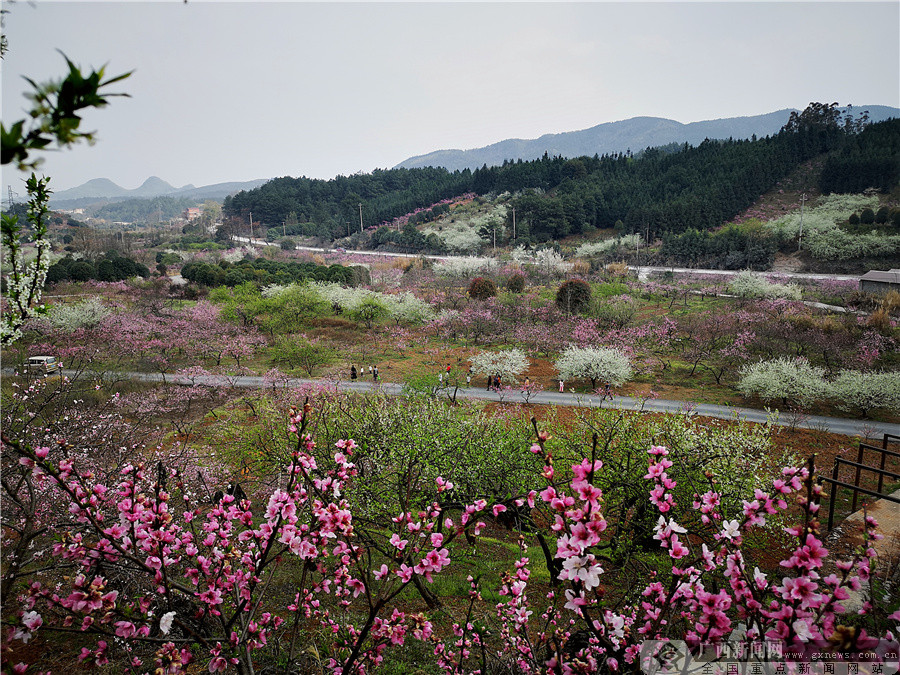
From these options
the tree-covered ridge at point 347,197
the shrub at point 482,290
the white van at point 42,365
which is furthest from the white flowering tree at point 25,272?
the tree-covered ridge at point 347,197

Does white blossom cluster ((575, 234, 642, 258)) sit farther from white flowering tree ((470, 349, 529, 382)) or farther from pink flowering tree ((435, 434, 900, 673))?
pink flowering tree ((435, 434, 900, 673))

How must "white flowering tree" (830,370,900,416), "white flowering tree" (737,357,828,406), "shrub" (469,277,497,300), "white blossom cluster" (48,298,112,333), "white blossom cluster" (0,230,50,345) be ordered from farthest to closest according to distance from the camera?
"shrub" (469,277,497,300) < "white blossom cluster" (48,298,112,333) < "white flowering tree" (737,357,828,406) < "white flowering tree" (830,370,900,416) < "white blossom cluster" (0,230,50,345)

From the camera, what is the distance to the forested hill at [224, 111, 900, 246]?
59.1m

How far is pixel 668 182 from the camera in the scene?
68.4 metres

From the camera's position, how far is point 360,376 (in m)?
19.8

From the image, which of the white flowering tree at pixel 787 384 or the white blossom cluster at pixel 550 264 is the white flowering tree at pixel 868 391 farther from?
the white blossom cluster at pixel 550 264

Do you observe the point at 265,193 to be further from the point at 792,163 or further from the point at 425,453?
the point at 425,453

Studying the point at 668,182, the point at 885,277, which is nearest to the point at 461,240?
the point at 668,182

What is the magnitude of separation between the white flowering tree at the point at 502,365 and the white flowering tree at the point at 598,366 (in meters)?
1.77

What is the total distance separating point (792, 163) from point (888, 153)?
1204 cm

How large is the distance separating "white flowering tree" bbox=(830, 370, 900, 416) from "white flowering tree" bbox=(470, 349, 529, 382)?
10711 mm

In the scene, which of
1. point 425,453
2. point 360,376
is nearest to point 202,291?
point 360,376

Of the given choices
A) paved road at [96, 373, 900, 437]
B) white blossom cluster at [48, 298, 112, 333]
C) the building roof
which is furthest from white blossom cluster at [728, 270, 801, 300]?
white blossom cluster at [48, 298, 112, 333]

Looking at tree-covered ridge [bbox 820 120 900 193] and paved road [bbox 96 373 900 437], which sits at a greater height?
tree-covered ridge [bbox 820 120 900 193]
